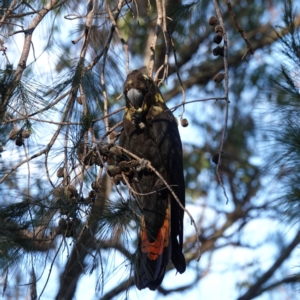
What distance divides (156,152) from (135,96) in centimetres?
29

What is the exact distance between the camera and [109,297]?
154 inches

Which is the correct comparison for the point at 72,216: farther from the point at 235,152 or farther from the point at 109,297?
the point at 235,152

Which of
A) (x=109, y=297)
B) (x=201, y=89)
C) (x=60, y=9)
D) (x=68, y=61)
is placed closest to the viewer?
(x=68, y=61)

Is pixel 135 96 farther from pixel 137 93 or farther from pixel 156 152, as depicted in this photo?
pixel 156 152

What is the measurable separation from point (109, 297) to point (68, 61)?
6.28ft

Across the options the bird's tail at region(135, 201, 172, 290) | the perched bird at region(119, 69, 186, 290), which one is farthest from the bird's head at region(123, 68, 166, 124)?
the bird's tail at region(135, 201, 172, 290)

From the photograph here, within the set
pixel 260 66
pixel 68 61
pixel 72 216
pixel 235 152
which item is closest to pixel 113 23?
pixel 68 61

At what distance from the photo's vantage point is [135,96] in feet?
8.86

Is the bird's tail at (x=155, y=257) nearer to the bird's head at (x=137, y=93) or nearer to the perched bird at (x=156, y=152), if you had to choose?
the perched bird at (x=156, y=152)

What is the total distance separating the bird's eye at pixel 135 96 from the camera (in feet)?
8.86

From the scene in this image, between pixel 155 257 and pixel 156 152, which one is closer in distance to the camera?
pixel 155 257

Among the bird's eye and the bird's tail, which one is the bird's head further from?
the bird's tail

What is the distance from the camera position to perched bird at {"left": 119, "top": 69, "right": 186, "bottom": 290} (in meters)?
2.64

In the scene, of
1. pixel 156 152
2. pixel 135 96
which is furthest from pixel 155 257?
pixel 135 96
